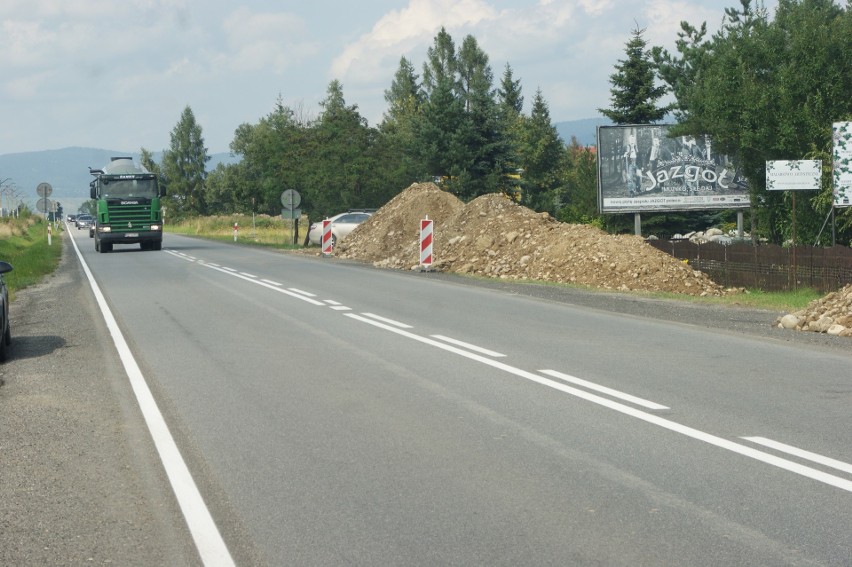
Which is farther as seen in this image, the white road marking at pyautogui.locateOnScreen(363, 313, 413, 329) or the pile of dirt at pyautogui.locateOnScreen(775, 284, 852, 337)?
Result: the white road marking at pyautogui.locateOnScreen(363, 313, 413, 329)

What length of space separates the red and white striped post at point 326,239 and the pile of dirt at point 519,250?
59 centimetres

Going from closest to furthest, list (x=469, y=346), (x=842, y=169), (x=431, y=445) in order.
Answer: (x=431, y=445)
(x=469, y=346)
(x=842, y=169)

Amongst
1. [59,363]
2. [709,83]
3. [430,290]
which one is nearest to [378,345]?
[59,363]

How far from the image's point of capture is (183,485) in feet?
20.0

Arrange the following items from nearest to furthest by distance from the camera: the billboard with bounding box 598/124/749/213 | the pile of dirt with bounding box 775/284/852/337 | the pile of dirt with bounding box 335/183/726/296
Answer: the pile of dirt with bounding box 775/284/852/337 < the pile of dirt with bounding box 335/183/726/296 < the billboard with bounding box 598/124/749/213

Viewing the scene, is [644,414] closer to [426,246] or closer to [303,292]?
[303,292]

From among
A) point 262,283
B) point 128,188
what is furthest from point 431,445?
point 128,188

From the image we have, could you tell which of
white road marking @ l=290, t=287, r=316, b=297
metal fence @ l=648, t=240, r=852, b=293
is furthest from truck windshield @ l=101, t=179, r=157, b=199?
white road marking @ l=290, t=287, r=316, b=297

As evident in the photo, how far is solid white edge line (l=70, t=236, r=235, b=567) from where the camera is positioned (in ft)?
16.0

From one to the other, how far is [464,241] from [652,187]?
9219mm

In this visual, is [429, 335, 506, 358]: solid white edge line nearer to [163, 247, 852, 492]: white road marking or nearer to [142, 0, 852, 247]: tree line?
[163, 247, 852, 492]: white road marking

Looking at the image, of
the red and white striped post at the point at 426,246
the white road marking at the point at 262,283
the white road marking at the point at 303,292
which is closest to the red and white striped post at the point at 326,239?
the white road marking at the point at 262,283

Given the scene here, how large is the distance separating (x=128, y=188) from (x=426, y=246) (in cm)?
1799

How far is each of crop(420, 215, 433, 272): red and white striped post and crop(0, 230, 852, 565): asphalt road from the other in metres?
15.0
